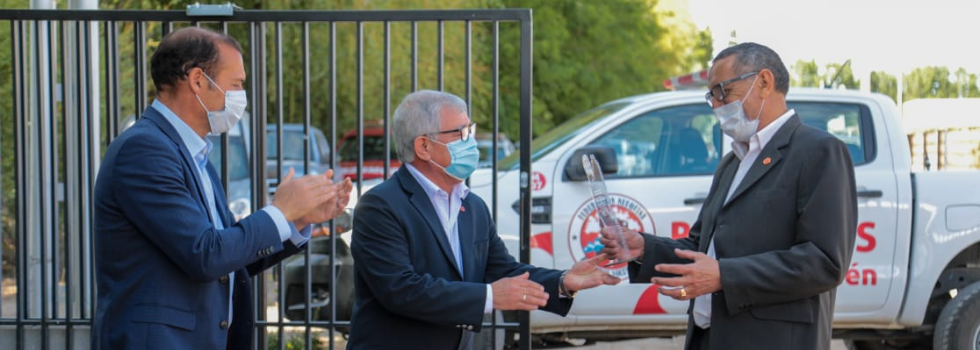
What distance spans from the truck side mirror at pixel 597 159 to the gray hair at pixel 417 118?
3033 millimetres

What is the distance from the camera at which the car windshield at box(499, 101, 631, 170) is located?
688 cm

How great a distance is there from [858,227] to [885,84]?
2403mm

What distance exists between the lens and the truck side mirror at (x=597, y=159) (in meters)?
6.40

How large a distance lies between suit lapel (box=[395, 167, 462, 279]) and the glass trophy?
48 cm

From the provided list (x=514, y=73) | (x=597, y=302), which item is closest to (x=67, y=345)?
(x=597, y=302)

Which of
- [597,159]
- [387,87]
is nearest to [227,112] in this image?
[387,87]

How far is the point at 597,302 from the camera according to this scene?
6.61m

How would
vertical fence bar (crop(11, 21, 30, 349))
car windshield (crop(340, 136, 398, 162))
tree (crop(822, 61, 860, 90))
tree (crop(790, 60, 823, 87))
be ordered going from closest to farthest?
vertical fence bar (crop(11, 21, 30, 349)) < tree (crop(822, 61, 860, 90)) < tree (crop(790, 60, 823, 87)) < car windshield (crop(340, 136, 398, 162))

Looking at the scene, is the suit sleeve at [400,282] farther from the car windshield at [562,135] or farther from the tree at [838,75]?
the tree at [838,75]

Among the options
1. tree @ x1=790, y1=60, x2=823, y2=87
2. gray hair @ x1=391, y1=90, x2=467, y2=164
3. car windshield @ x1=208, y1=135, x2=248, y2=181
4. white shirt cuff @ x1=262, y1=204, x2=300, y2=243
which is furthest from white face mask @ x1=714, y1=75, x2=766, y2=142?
car windshield @ x1=208, y1=135, x2=248, y2=181

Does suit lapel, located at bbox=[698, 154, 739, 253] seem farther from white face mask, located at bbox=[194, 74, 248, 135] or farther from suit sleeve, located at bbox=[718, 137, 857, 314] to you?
white face mask, located at bbox=[194, 74, 248, 135]

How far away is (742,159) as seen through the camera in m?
3.53

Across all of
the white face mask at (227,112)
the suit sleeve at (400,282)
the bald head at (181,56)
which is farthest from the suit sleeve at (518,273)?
the bald head at (181,56)

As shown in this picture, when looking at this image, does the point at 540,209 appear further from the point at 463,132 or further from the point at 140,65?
the point at 463,132
